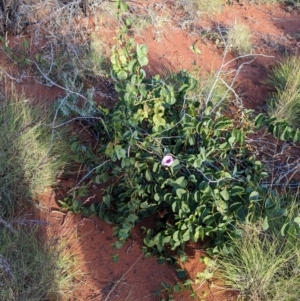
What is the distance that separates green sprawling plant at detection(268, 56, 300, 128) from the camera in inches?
158

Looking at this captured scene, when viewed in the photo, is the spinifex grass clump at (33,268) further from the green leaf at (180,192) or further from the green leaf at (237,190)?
the green leaf at (237,190)

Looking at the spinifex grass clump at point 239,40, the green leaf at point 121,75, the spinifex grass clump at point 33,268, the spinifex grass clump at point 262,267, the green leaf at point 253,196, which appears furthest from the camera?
the spinifex grass clump at point 239,40

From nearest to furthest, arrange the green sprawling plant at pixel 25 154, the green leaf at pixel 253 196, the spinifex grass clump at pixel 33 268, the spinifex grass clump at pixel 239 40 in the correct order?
the spinifex grass clump at pixel 33 268
the green leaf at pixel 253 196
the green sprawling plant at pixel 25 154
the spinifex grass clump at pixel 239 40

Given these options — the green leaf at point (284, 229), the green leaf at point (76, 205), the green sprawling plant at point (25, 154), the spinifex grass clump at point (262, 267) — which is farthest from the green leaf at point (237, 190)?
the green sprawling plant at point (25, 154)

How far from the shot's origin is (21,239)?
8.39 feet

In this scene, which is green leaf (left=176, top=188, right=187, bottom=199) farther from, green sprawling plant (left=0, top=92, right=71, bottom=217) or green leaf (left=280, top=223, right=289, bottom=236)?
green sprawling plant (left=0, top=92, right=71, bottom=217)

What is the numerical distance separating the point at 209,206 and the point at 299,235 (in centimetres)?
52

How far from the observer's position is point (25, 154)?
9.77 ft

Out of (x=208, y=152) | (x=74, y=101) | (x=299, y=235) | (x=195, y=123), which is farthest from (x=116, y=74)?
(x=299, y=235)

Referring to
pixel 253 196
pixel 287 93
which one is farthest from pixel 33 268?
pixel 287 93

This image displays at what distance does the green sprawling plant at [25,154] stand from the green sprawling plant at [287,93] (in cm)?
195

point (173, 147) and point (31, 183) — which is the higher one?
point (173, 147)

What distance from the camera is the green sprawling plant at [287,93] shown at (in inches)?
158

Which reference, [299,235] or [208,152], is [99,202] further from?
[299,235]
